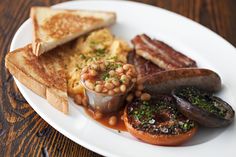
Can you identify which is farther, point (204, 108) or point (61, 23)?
point (61, 23)

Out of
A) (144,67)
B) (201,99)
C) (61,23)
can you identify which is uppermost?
(61,23)

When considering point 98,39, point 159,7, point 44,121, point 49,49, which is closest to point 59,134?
point 44,121

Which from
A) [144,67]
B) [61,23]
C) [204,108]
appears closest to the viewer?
[204,108]

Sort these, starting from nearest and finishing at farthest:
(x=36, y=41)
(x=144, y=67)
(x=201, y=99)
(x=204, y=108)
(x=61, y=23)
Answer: (x=204, y=108)
(x=201, y=99)
(x=36, y=41)
(x=144, y=67)
(x=61, y=23)

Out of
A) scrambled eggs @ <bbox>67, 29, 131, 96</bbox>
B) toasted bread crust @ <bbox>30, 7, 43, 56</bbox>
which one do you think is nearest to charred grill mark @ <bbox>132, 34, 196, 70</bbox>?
scrambled eggs @ <bbox>67, 29, 131, 96</bbox>

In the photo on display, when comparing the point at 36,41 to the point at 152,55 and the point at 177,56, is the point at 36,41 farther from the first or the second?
the point at 177,56

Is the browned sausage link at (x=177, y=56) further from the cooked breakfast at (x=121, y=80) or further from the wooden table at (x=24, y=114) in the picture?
the wooden table at (x=24, y=114)

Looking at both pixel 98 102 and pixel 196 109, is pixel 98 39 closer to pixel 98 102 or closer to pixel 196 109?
pixel 98 102

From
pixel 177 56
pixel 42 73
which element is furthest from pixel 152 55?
pixel 42 73
